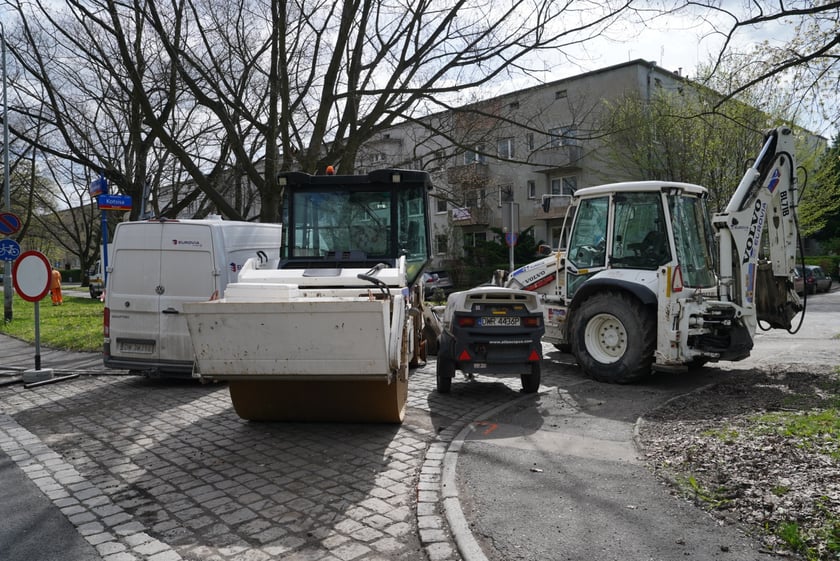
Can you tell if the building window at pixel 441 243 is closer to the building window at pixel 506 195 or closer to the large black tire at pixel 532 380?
the building window at pixel 506 195

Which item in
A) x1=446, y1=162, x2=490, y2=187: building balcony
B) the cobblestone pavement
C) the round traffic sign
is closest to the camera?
the cobblestone pavement

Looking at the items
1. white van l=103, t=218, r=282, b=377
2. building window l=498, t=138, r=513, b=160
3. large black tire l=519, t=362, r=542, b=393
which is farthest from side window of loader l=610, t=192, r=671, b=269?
white van l=103, t=218, r=282, b=377

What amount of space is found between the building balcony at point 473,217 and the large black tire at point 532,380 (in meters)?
27.4

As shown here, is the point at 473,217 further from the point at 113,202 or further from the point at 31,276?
the point at 31,276

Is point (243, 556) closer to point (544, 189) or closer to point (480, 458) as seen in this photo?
point (480, 458)

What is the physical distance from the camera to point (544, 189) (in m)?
37.9

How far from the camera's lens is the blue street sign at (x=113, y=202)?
552 inches

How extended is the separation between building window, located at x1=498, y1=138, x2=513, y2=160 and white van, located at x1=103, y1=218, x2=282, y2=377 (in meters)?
7.36

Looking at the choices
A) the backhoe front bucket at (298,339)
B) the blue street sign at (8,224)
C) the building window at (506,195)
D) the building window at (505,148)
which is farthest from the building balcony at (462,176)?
the backhoe front bucket at (298,339)

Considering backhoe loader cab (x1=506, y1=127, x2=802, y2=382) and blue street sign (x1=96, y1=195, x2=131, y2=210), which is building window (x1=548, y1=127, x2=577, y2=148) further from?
blue street sign (x1=96, y1=195, x2=131, y2=210)

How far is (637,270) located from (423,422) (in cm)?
412

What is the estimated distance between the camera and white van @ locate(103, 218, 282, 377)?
365 inches

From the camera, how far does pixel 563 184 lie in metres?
36.8

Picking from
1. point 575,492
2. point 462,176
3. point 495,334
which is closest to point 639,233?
point 495,334
